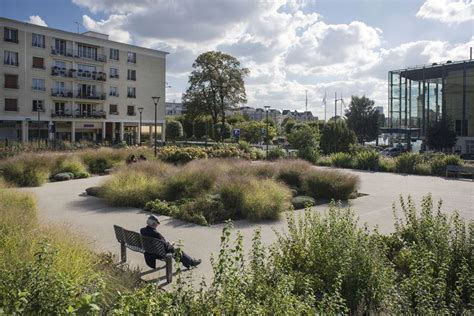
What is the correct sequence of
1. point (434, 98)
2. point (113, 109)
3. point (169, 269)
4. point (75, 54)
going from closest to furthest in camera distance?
1. point (169, 269)
2. point (75, 54)
3. point (434, 98)
4. point (113, 109)

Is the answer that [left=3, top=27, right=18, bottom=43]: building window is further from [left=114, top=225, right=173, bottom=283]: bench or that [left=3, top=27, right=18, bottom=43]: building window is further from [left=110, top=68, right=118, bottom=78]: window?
[left=114, top=225, right=173, bottom=283]: bench

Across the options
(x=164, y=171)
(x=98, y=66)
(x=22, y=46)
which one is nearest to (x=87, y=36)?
(x=98, y=66)

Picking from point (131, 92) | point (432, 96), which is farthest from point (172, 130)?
point (432, 96)

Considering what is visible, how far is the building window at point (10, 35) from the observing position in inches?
1933

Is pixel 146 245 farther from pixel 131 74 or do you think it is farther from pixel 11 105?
pixel 131 74

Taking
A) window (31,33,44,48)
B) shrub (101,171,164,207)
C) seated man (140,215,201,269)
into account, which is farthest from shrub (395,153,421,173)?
window (31,33,44,48)

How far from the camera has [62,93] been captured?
182 feet

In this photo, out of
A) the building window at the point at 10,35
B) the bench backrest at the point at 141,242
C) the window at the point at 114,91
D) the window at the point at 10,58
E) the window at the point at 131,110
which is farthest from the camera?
the window at the point at 131,110

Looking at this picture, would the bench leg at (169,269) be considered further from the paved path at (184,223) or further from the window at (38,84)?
the window at (38,84)

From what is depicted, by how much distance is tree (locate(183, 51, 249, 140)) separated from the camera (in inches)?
2630

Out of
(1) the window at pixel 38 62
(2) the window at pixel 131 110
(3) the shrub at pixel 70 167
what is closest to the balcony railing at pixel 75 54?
(1) the window at pixel 38 62

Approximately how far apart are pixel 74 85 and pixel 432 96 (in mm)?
47281

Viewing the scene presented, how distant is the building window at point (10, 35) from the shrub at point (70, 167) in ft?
107

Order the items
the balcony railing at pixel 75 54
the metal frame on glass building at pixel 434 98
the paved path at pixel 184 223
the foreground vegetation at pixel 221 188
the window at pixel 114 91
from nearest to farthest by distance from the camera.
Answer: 1. the paved path at pixel 184 223
2. the foreground vegetation at pixel 221 188
3. the balcony railing at pixel 75 54
4. the metal frame on glass building at pixel 434 98
5. the window at pixel 114 91
